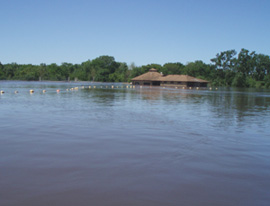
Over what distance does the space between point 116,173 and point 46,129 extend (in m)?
5.99

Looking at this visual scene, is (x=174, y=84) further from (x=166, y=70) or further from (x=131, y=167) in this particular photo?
(x=131, y=167)

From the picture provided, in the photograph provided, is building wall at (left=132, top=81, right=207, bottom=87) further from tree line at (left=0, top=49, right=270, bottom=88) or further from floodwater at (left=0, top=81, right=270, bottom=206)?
floodwater at (left=0, top=81, right=270, bottom=206)

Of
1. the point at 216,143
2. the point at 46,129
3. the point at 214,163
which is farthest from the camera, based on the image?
the point at 46,129

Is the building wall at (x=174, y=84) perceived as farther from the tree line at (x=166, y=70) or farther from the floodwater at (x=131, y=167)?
the floodwater at (x=131, y=167)

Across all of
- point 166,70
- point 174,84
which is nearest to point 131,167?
point 174,84

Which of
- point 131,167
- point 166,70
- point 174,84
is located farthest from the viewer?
point 166,70

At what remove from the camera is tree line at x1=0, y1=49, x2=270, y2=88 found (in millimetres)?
106500

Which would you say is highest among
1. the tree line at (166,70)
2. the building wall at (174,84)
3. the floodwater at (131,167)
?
the tree line at (166,70)

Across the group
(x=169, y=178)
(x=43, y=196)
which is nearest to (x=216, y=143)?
(x=169, y=178)

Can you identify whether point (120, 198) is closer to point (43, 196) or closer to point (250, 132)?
point (43, 196)

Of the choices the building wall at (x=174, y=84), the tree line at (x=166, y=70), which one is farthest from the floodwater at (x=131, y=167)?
the tree line at (x=166, y=70)

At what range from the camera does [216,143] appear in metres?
9.34

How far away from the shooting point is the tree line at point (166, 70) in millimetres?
106500

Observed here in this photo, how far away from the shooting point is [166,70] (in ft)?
357
